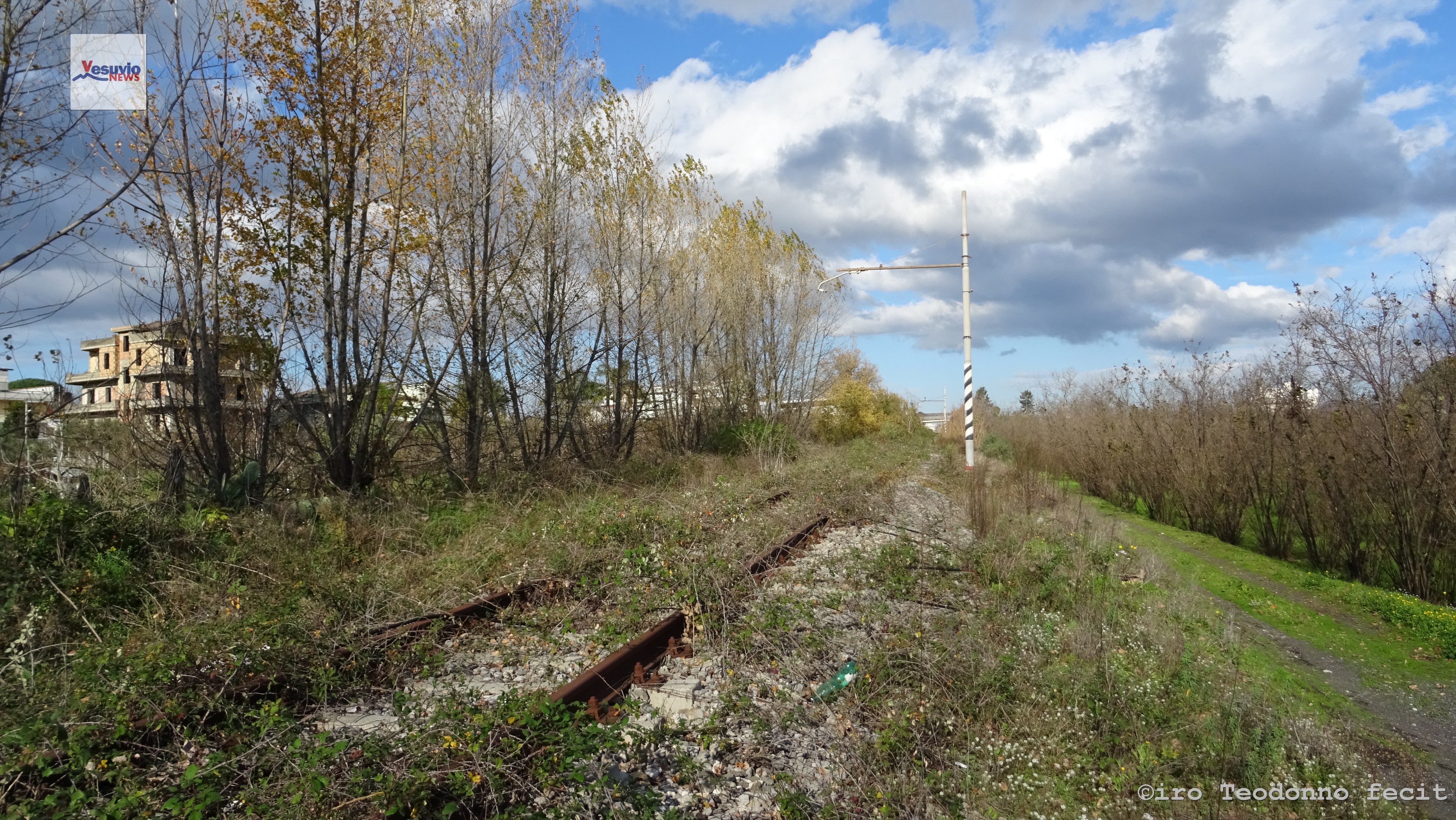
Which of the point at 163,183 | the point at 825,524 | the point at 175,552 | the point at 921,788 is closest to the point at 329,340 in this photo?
the point at 163,183

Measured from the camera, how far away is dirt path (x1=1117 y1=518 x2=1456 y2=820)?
18.4 ft

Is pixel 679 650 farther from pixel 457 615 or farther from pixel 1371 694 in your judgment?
pixel 1371 694

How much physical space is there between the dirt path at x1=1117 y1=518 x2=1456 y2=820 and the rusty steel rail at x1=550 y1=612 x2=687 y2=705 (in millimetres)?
4891

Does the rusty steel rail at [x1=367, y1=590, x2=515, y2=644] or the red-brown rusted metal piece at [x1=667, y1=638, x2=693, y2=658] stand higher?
the rusty steel rail at [x1=367, y1=590, x2=515, y2=644]

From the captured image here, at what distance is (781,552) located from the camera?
8516 mm

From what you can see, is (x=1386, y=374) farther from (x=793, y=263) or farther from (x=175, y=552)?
(x=793, y=263)

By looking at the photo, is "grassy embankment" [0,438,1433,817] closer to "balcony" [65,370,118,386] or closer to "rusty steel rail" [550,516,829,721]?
"rusty steel rail" [550,516,829,721]

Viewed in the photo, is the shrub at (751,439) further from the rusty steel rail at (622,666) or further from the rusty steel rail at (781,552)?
the rusty steel rail at (622,666)

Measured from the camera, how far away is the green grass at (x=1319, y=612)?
793 centimetres

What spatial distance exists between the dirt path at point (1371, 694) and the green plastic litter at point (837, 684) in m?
3.55

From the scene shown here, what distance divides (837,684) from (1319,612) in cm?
850

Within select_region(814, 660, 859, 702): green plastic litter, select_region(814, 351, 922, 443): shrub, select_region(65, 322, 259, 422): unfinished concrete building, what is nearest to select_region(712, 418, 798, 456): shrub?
select_region(814, 351, 922, 443): shrub

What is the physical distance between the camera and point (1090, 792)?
4375 millimetres

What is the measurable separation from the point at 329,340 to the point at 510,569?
540 cm
